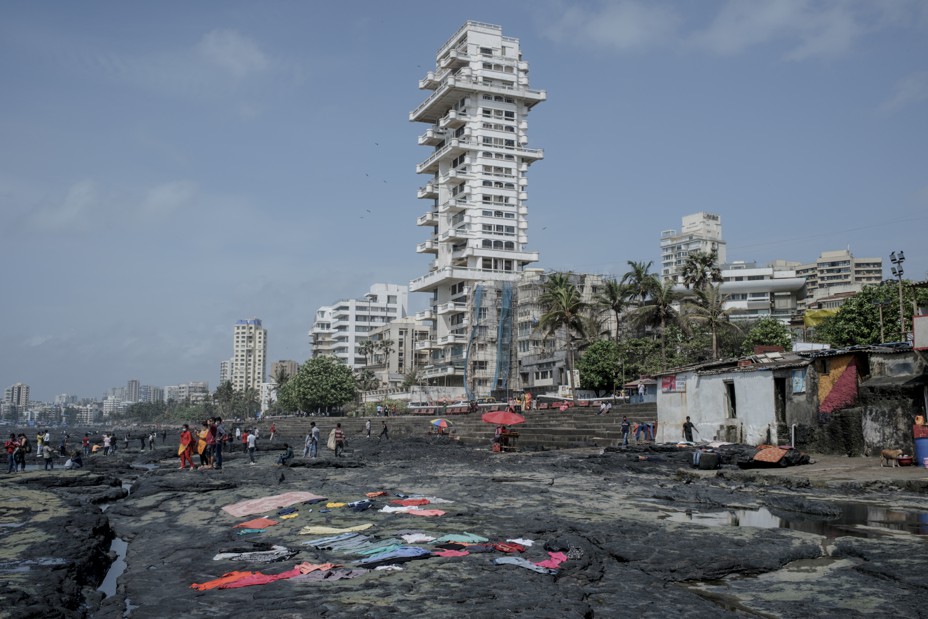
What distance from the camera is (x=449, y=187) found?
329 feet

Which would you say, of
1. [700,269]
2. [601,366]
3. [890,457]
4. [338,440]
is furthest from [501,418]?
[700,269]

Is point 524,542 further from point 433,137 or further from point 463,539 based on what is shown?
point 433,137

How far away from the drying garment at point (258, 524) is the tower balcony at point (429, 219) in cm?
8821

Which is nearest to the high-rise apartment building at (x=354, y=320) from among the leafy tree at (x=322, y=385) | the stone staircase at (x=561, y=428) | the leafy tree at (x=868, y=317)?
the leafy tree at (x=322, y=385)

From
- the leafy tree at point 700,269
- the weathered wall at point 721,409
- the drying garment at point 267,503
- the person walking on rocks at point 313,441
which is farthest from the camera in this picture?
the leafy tree at point 700,269

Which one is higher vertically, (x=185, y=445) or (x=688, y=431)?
(x=688, y=431)

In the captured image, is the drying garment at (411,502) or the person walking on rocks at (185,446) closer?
the drying garment at (411,502)

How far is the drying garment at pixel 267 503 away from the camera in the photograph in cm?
1720

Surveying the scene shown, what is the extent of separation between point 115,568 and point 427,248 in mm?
89621

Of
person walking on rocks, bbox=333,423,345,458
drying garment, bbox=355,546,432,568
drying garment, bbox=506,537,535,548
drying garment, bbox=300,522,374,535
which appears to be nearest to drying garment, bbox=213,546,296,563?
drying garment, bbox=300,522,374,535

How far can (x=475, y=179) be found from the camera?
9500cm

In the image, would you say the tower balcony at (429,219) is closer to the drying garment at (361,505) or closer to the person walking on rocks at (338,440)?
the person walking on rocks at (338,440)

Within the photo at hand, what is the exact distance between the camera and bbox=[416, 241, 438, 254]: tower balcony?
102 m

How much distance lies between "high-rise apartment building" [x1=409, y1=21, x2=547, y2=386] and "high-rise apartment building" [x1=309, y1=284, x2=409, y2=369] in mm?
59814
